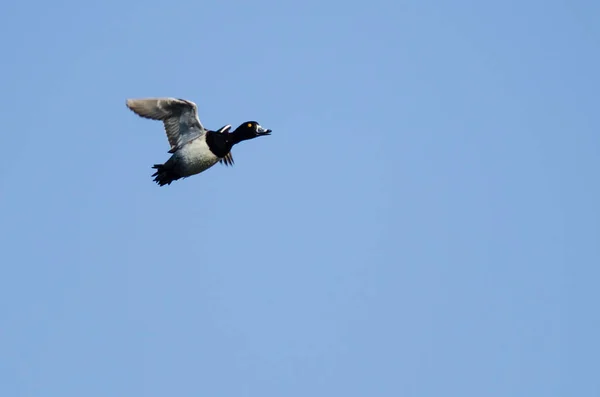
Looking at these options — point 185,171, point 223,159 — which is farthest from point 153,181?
point 223,159

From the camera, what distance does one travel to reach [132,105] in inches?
1222

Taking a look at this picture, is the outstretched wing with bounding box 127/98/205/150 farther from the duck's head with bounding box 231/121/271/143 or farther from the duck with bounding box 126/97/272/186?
the duck's head with bounding box 231/121/271/143

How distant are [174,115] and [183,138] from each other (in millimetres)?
644

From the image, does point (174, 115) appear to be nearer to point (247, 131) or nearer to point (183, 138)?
point (183, 138)

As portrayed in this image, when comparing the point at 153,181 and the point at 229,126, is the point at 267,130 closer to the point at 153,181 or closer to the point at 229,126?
the point at 229,126

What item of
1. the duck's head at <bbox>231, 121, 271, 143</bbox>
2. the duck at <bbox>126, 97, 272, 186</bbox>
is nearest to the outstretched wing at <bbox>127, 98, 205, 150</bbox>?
the duck at <bbox>126, 97, 272, 186</bbox>

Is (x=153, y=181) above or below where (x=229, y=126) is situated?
below

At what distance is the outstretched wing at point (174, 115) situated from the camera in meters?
31.2

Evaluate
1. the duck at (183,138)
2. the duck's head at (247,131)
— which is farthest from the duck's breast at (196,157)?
the duck's head at (247,131)

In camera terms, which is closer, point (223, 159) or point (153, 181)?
point (153, 181)

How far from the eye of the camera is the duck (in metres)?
31.2

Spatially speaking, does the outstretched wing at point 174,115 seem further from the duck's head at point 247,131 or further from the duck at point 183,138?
the duck's head at point 247,131

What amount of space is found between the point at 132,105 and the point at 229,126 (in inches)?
118

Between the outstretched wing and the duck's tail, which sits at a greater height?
the outstretched wing
